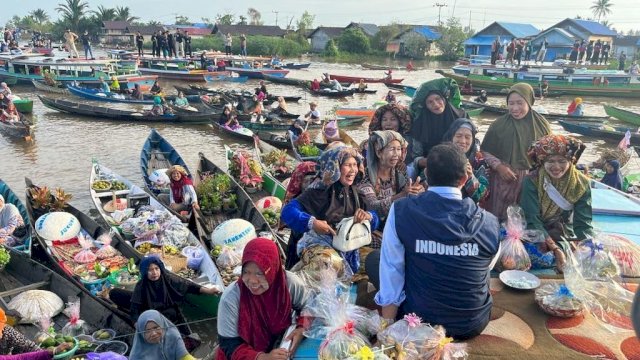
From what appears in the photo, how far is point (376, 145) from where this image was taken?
4109mm

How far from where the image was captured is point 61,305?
5.70 m

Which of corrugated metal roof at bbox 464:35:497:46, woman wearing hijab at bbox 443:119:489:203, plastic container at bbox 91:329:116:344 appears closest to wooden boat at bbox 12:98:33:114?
plastic container at bbox 91:329:116:344

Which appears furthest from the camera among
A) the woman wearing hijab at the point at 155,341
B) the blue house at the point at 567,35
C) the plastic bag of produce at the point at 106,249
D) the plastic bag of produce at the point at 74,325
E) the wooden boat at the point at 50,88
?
the blue house at the point at 567,35

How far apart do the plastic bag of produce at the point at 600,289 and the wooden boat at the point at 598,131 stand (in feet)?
44.6

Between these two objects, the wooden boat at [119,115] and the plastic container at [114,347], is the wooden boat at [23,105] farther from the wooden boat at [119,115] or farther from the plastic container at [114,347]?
the plastic container at [114,347]

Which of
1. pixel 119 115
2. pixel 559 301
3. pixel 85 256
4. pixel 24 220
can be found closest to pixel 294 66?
pixel 119 115

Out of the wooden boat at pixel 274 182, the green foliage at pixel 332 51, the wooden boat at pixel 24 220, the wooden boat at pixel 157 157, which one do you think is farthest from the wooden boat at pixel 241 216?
the green foliage at pixel 332 51

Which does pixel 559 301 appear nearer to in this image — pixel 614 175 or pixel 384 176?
pixel 384 176

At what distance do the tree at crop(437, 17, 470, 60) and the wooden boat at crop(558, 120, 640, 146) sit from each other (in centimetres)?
3529

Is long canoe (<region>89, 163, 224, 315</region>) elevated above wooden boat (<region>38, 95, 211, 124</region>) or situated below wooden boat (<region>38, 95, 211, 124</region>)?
below

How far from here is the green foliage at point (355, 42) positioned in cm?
5272

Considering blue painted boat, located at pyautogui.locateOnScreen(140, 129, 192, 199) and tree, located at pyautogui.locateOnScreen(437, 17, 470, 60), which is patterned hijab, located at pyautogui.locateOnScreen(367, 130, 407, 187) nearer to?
blue painted boat, located at pyautogui.locateOnScreen(140, 129, 192, 199)

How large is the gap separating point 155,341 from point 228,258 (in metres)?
2.33

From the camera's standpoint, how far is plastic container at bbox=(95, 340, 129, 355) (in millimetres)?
4945
